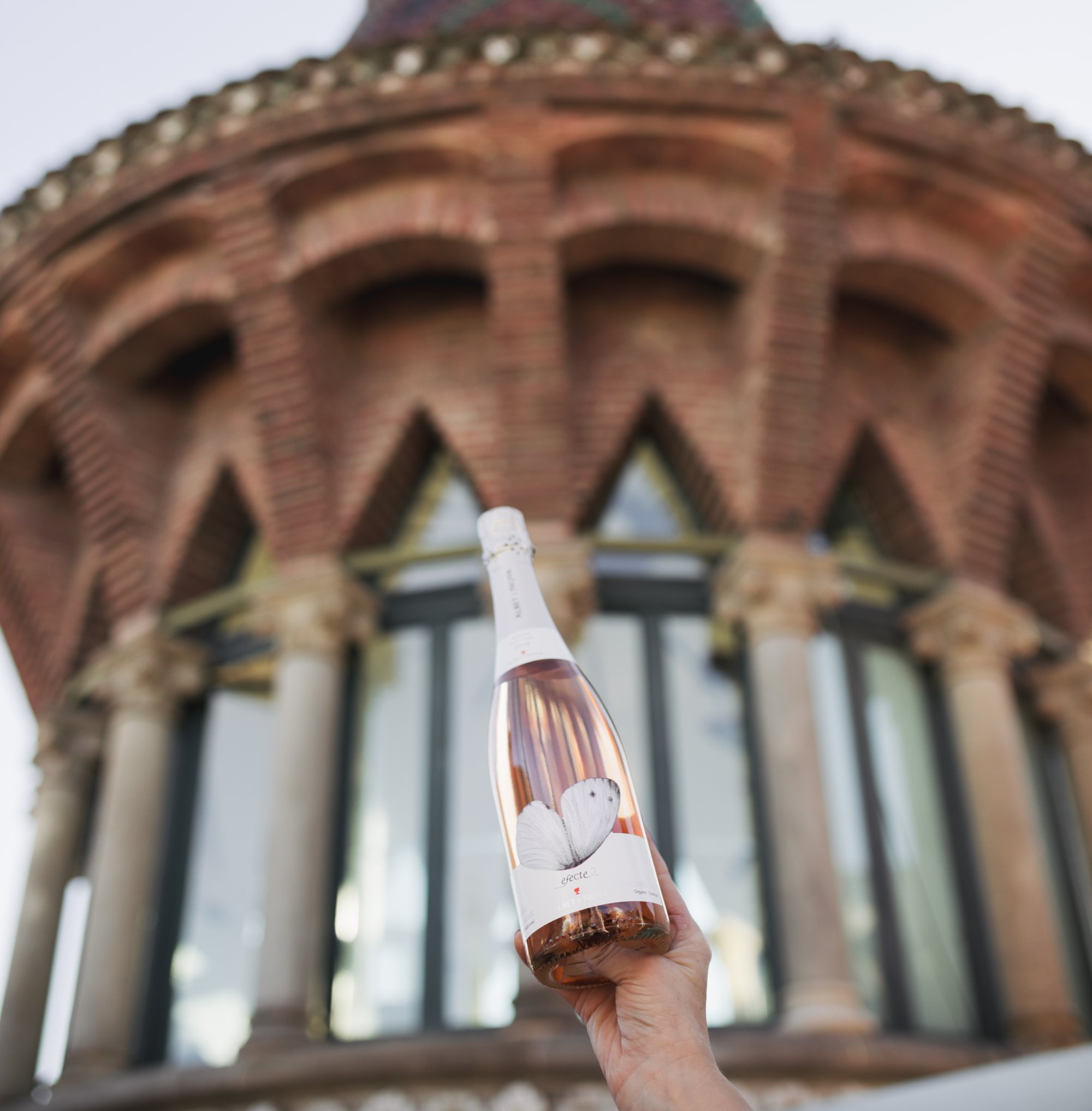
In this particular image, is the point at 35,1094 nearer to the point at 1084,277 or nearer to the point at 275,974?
the point at 275,974

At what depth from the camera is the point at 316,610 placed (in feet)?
21.7

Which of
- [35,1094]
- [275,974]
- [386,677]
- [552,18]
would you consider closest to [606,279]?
[552,18]

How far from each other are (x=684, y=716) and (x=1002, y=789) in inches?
61.0

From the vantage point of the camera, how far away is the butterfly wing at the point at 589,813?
1.35 m

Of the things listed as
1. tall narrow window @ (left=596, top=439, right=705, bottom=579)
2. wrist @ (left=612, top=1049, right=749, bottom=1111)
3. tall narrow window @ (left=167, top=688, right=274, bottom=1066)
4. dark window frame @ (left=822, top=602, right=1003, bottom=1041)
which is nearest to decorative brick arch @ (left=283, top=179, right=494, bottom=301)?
tall narrow window @ (left=596, top=439, right=705, bottom=579)

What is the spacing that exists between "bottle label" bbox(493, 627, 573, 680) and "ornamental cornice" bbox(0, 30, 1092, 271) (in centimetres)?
570

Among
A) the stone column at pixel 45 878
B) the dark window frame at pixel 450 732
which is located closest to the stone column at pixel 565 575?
the dark window frame at pixel 450 732

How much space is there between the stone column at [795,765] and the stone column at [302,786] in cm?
189

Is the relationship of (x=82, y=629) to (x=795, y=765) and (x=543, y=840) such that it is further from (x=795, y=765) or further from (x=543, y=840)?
(x=543, y=840)

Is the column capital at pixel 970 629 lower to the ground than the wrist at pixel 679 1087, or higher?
higher

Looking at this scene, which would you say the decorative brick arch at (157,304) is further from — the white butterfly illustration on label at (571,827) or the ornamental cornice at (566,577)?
the white butterfly illustration on label at (571,827)

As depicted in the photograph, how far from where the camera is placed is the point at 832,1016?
18.0 ft

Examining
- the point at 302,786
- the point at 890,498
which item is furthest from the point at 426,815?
the point at 890,498

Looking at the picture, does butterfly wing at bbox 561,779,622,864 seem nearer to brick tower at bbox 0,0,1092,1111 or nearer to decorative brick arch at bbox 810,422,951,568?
brick tower at bbox 0,0,1092,1111
